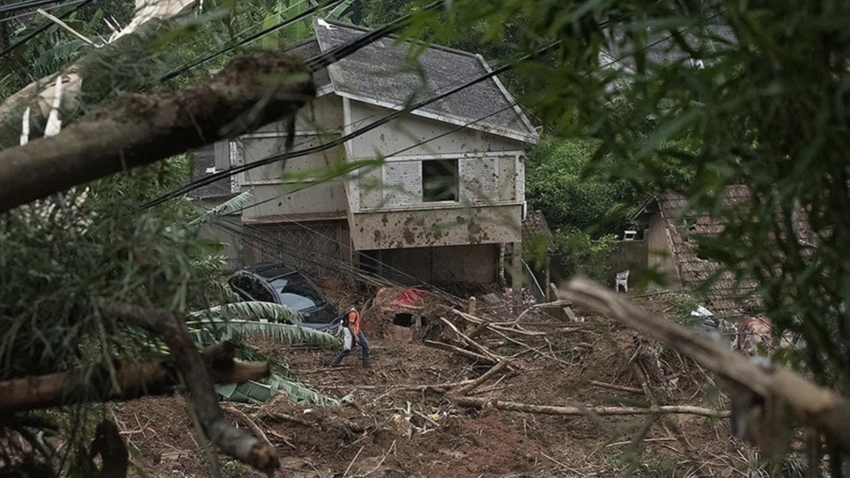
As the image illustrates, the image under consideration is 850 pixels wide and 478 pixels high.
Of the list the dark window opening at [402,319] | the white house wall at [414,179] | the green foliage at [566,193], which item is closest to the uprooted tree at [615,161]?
the white house wall at [414,179]

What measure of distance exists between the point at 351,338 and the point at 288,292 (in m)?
2.61

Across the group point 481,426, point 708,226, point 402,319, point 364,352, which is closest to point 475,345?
point 364,352

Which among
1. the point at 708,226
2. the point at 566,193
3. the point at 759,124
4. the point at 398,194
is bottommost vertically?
the point at 566,193

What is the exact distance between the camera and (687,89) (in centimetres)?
161

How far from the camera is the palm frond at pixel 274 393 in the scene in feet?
38.4

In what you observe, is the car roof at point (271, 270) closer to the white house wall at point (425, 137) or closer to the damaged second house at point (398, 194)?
the damaged second house at point (398, 194)

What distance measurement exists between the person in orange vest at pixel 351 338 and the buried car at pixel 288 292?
83 centimetres

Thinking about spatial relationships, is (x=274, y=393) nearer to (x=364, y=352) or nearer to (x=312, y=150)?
(x=364, y=352)

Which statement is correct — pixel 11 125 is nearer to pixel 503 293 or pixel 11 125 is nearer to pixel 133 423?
pixel 133 423

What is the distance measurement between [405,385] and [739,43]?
1224cm

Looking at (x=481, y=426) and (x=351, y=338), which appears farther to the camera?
(x=351, y=338)

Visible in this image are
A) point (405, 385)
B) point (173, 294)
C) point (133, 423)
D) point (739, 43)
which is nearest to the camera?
point (739, 43)

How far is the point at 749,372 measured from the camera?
1049 mm

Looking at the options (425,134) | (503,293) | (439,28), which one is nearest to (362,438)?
(425,134)
